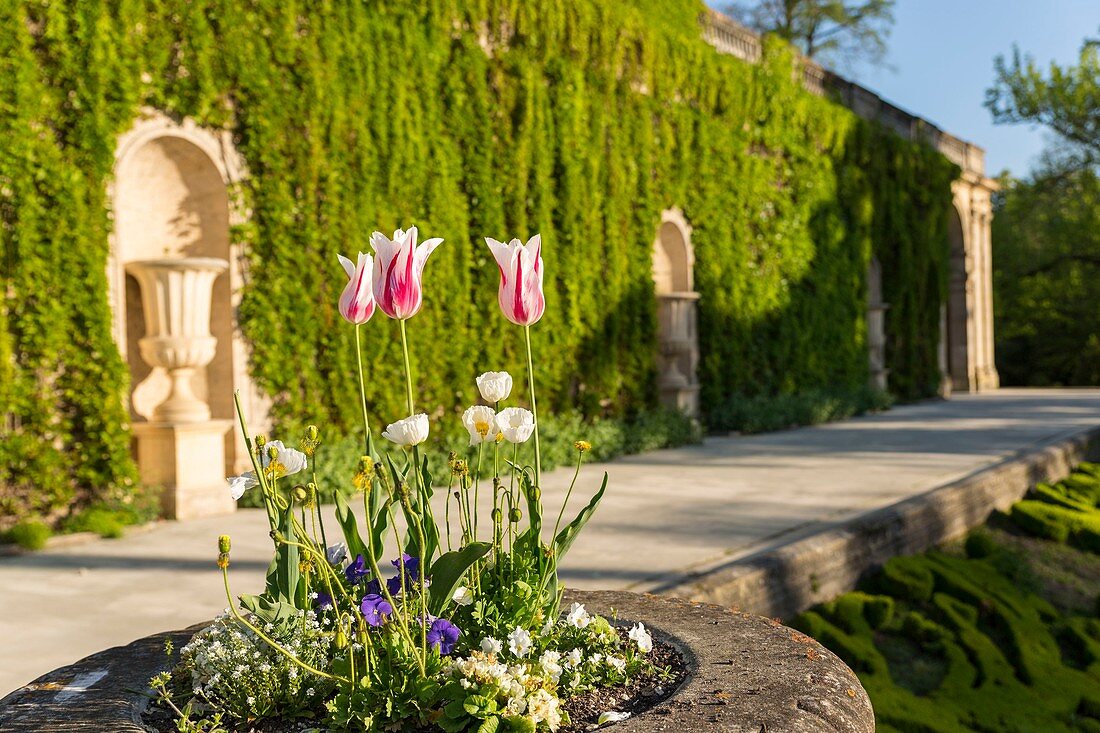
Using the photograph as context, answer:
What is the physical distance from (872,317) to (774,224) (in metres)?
3.90

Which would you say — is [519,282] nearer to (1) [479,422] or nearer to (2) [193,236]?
(1) [479,422]

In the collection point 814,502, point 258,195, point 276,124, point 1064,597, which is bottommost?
point 1064,597

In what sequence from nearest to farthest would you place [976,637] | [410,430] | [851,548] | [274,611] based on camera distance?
1. [410,430]
2. [274,611]
3. [976,637]
4. [851,548]

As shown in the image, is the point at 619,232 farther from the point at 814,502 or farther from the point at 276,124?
the point at 814,502

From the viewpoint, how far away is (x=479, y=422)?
1843mm

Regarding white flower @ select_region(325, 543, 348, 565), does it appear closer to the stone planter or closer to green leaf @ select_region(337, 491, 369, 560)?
green leaf @ select_region(337, 491, 369, 560)

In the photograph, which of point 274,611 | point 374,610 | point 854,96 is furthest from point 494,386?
point 854,96

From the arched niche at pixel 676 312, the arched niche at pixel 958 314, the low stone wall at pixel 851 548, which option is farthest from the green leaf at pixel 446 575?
the arched niche at pixel 958 314

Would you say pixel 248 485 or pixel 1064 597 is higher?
pixel 248 485

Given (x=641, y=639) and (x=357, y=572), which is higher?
(x=357, y=572)

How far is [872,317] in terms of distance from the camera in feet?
54.5

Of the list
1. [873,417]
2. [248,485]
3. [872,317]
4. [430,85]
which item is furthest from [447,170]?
[872,317]

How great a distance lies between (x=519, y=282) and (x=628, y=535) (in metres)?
3.98

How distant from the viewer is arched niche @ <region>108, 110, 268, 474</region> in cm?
729
